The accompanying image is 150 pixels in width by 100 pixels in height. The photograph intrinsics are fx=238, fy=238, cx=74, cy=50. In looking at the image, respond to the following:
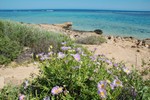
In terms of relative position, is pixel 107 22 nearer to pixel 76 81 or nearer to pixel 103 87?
pixel 76 81

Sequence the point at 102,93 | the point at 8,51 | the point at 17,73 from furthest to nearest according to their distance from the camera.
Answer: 1. the point at 8,51
2. the point at 17,73
3. the point at 102,93

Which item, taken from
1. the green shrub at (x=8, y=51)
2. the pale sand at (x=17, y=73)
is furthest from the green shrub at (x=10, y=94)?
the green shrub at (x=8, y=51)

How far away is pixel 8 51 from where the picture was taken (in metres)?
6.84

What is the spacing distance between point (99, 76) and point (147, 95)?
0.67 metres

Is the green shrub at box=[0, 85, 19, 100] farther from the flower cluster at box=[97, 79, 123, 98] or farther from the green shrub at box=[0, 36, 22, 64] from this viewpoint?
the green shrub at box=[0, 36, 22, 64]

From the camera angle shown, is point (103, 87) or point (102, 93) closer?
point (102, 93)

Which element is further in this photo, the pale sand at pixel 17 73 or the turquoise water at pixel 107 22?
the turquoise water at pixel 107 22

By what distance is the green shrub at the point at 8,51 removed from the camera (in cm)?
662

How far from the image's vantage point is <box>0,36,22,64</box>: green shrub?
6.62m

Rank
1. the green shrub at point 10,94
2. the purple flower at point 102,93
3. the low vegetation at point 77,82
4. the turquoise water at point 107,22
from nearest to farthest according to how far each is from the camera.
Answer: the purple flower at point 102,93 → the low vegetation at point 77,82 → the green shrub at point 10,94 → the turquoise water at point 107,22

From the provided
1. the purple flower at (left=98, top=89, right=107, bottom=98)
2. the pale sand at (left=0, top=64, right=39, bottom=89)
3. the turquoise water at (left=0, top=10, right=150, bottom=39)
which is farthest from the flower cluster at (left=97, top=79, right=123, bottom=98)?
the turquoise water at (left=0, top=10, right=150, bottom=39)

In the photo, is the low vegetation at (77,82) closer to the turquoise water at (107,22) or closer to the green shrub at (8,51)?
the green shrub at (8,51)

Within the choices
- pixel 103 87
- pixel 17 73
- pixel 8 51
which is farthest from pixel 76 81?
pixel 8 51

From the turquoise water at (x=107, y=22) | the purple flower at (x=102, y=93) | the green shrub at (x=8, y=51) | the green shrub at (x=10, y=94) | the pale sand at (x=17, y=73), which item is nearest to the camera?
the purple flower at (x=102, y=93)
